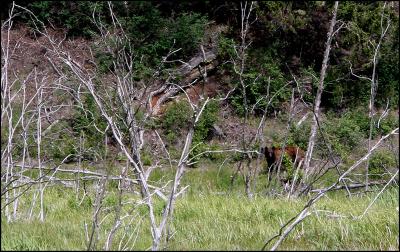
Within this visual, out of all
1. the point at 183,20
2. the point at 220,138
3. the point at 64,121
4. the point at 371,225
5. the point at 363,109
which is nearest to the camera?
the point at 371,225

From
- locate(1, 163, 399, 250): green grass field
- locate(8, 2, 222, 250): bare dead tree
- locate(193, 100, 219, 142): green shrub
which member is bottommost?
locate(193, 100, 219, 142): green shrub

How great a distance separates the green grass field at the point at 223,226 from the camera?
352 centimetres

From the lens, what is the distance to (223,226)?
14.8 ft

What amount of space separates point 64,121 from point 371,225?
7598 millimetres

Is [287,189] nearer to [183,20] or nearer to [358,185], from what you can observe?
[358,185]

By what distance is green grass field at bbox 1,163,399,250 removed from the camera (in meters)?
3.52

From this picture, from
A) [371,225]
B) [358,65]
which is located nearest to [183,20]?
[358,65]

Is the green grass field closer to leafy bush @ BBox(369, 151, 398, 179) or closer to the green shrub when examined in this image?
leafy bush @ BBox(369, 151, 398, 179)

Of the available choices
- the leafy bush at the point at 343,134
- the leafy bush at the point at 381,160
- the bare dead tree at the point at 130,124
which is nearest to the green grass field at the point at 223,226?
the bare dead tree at the point at 130,124

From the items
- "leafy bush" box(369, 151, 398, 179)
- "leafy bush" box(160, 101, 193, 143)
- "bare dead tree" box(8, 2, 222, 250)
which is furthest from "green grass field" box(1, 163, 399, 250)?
"leafy bush" box(160, 101, 193, 143)

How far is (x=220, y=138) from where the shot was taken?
12250 mm

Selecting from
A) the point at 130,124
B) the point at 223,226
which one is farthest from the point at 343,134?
the point at 130,124

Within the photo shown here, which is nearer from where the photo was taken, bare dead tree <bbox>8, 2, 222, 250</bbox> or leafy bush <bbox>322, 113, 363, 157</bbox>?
bare dead tree <bbox>8, 2, 222, 250</bbox>

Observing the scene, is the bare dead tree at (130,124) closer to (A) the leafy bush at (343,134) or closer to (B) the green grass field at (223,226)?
(B) the green grass field at (223,226)
